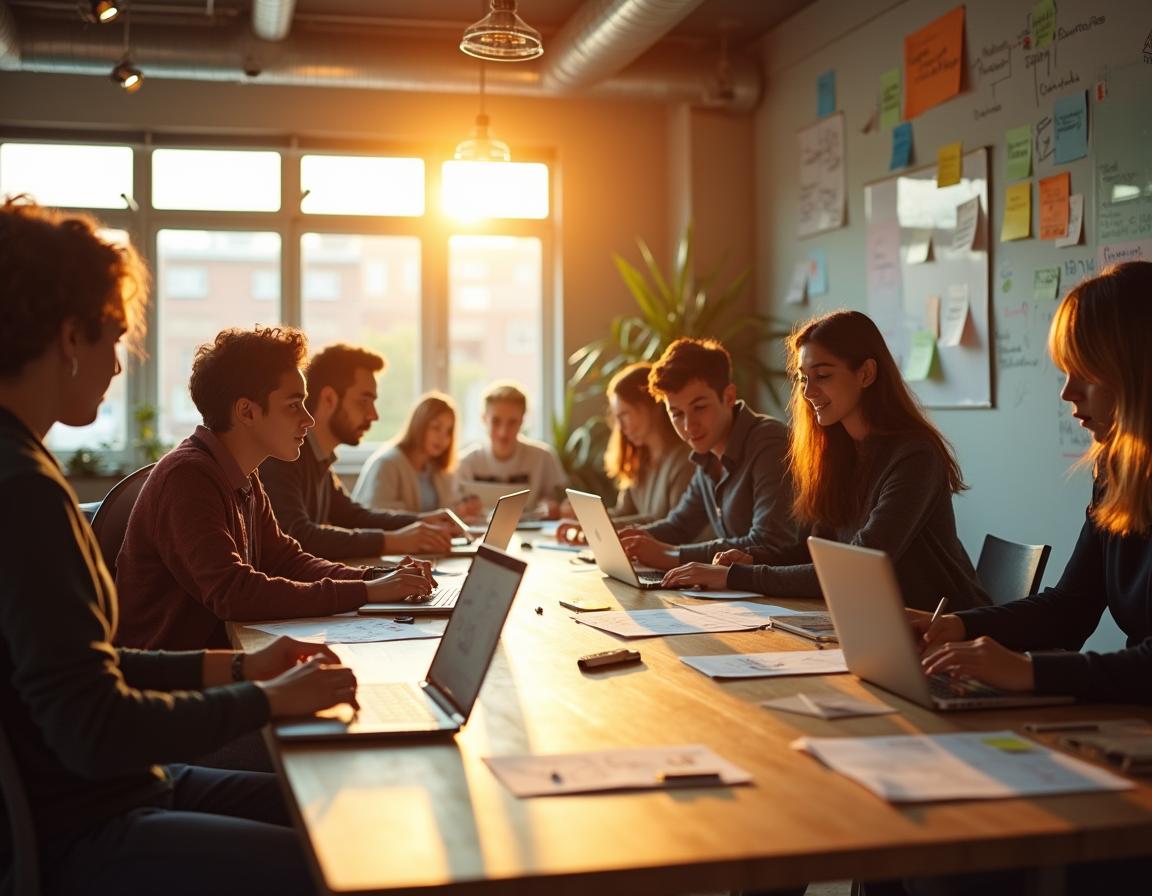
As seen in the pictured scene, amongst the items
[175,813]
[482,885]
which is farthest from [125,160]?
[482,885]

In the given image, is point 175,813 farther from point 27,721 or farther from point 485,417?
point 485,417

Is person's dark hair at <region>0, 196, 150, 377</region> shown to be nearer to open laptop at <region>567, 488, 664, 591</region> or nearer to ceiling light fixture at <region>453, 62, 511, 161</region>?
open laptop at <region>567, 488, 664, 591</region>

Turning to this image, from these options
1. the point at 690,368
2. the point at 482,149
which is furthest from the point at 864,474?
the point at 482,149

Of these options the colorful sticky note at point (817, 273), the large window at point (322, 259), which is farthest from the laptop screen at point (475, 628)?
the large window at point (322, 259)

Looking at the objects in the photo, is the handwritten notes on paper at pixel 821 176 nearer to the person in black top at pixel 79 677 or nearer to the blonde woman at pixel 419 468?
the blonde woman at pixel 419 468

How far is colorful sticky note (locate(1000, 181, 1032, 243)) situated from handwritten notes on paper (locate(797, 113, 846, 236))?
1.27 meters

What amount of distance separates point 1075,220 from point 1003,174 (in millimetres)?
459

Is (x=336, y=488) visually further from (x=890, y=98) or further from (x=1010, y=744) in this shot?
(x=1010, y=744)

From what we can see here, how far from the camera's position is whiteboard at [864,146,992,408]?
14.2 ft

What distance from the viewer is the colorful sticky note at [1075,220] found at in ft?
12.5

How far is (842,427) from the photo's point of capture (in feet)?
9.09

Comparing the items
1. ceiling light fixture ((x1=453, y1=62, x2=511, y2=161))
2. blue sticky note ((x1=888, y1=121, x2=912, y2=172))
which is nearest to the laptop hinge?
ceiling light fixture ((x1=453, y1=62, x2=511, y2=161))

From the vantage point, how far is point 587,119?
260 inches

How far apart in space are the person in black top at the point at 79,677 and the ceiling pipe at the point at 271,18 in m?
4.01
